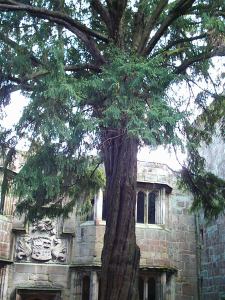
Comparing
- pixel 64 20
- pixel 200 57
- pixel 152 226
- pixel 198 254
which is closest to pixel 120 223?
pixel 200 57

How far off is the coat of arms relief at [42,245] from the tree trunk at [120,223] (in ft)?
18.7

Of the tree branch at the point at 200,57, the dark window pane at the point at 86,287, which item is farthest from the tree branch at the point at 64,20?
the dark window pane at the point at 86,287

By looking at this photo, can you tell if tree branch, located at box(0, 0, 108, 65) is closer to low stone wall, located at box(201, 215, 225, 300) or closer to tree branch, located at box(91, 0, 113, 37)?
tree branch, located at box(91, 0, 113, 37)

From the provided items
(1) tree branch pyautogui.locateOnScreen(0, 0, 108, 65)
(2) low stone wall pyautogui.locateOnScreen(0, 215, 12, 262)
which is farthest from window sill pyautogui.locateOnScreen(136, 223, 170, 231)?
(1) tree branch pyautogui.locateOnScreen(0, 0, 108, 65)

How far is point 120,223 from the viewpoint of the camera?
587 cm

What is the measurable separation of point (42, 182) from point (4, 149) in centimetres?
127

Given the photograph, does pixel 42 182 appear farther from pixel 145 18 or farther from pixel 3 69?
pixel 145 18

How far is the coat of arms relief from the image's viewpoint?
37.2 feet

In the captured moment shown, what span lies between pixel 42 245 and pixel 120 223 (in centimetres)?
600

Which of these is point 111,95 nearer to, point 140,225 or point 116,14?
point 116,14

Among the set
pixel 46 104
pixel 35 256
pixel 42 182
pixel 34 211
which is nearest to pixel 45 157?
pixel 42 182

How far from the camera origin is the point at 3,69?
5.82 meters

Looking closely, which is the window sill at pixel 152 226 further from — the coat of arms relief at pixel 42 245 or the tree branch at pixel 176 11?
the tree branch at pixel 176 11

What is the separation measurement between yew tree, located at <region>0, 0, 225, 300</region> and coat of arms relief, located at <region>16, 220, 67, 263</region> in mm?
4127
